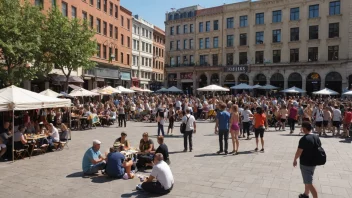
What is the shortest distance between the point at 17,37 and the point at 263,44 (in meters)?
35.6

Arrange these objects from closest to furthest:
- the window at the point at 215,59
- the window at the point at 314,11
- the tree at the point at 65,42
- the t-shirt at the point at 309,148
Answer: the t-shirt at the point at 309,148, the tree at the point at 65,42, the window at the point at 314,11, the window at the point at 215,59

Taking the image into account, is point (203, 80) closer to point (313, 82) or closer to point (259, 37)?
point (259, 37)

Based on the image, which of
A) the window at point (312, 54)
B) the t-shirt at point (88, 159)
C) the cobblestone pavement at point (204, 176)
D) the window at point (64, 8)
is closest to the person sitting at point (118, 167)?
the cobblestone pavement at point (204, 176)

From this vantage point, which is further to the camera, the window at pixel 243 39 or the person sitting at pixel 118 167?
the window at pixel 243 39

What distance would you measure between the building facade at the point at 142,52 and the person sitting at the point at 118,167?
44.9 metres

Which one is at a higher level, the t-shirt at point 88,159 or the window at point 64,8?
the window at point 64,8

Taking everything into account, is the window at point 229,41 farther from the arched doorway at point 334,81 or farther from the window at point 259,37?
the arched doorway at point 334,81

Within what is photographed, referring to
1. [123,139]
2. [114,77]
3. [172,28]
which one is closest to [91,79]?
[114,77]

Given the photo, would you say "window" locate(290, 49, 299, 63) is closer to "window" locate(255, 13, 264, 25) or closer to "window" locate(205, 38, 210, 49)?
"window" locate(255, 13, 264, 25)

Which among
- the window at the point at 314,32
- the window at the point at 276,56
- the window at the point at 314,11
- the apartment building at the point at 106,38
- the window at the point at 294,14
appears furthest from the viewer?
the window at the point at 276,56

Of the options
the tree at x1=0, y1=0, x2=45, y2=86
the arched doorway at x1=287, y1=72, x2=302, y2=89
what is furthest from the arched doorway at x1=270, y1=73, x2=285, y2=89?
the tree at x1=0, y1=0, x2=45, y2=86

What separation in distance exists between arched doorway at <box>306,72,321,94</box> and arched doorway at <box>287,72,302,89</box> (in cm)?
109

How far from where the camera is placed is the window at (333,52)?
39031 mm

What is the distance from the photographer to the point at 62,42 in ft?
74.1
